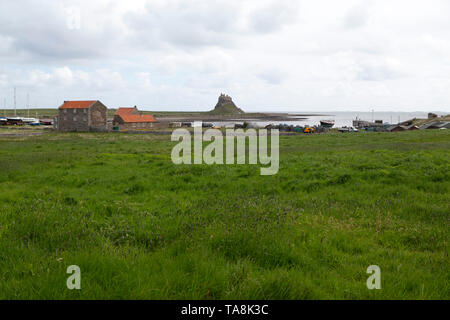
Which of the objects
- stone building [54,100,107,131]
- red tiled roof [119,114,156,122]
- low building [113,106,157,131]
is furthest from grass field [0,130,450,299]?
red tiled roof [119,114,156,122]

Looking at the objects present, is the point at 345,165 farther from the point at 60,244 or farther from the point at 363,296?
the point at 60,244

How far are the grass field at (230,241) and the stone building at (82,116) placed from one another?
6781cm

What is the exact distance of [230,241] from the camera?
6.15 meters

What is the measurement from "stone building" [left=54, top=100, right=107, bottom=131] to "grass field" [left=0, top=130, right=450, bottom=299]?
67.8 m

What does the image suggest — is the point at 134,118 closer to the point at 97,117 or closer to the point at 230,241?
the point at 97,117

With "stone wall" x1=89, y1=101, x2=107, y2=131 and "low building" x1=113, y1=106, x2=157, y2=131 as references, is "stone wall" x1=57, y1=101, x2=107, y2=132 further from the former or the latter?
"low building" x1=113, y1=106, x2=157, y2=131

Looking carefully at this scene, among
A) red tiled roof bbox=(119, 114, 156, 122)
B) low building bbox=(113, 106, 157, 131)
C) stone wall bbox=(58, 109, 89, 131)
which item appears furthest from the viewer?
red tiled roof bbox=(119, 114, 156, 122)

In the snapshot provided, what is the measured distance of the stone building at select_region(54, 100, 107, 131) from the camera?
75688 mm

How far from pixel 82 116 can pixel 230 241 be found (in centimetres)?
7870

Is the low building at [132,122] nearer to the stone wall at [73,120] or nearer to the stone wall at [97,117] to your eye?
the stone wall at [97,117]

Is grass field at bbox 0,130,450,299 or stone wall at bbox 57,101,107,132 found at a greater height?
stone wall at bbox 57,101,107,132

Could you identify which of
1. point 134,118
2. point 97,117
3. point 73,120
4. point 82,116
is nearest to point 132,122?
point 134,118
